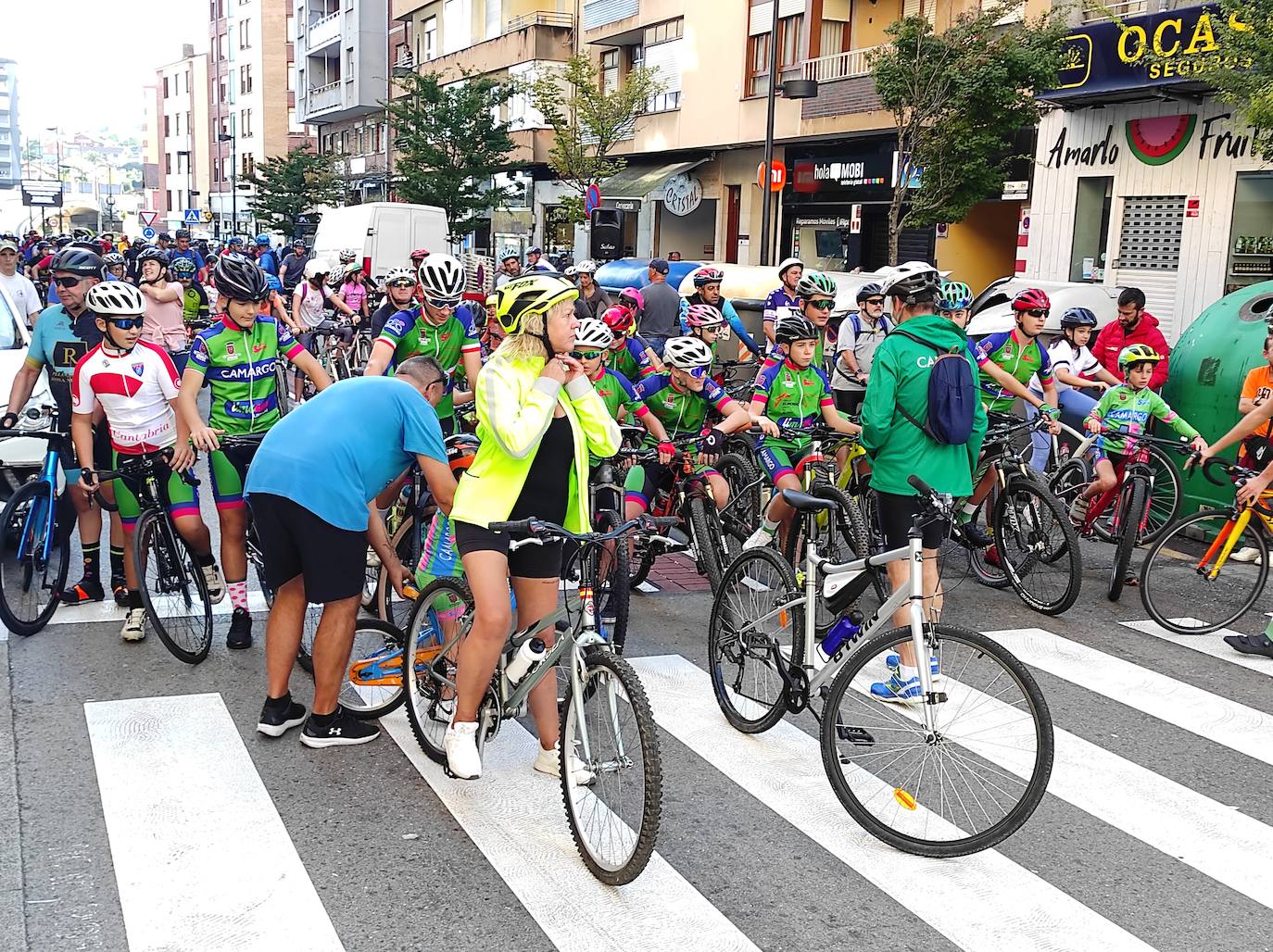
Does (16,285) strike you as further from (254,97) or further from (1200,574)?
(254,97)

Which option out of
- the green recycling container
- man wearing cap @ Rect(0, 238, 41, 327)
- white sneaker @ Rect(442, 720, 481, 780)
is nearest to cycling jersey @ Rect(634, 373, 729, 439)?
white sneaker @ Rect(442, 720, 481, 780)

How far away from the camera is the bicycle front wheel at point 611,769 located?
432 cm

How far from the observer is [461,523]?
16.1 ft

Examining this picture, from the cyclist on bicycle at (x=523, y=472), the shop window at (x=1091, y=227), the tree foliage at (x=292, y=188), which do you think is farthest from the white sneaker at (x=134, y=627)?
the tree foliage at (x=292, y=188)

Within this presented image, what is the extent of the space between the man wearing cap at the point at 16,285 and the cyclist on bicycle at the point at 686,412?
6.71 meters

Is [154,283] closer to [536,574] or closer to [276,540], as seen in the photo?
[276,540]

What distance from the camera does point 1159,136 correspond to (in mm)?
19922

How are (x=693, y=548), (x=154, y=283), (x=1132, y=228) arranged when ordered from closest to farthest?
1. (x=693, y=548)
2. (x=154, y=283)
3. (x=1132, y=228)

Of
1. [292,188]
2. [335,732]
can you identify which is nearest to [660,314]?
[335,732]

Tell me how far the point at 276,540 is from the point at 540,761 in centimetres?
142

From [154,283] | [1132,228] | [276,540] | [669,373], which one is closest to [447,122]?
[1132,228]

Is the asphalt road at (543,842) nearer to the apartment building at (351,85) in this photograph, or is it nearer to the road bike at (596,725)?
the road bike at (596,725)

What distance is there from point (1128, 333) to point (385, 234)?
20.6 meters

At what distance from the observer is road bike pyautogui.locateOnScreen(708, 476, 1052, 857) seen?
475 centimetres
